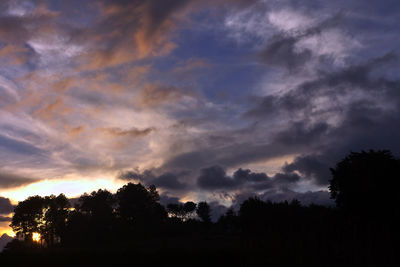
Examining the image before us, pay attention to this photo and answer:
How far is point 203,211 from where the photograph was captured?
16200cm

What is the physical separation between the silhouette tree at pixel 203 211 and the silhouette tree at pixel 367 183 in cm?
11692

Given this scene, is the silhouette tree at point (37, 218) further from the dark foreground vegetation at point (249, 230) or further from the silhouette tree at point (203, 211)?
the silhouette tree at point (203, 211)

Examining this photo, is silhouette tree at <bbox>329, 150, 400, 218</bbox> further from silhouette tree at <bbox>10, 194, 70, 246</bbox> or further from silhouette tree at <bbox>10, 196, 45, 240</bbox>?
silhouette tree at <bbox>10, 196, 45, 240</bbox>

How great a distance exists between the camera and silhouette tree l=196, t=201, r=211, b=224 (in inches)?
6334

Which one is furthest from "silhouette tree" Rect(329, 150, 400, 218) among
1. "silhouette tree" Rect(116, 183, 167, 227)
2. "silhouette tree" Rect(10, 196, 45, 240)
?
"silhouette tree" Rect(10, 196, 45, 240)

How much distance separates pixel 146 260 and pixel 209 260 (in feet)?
12.9

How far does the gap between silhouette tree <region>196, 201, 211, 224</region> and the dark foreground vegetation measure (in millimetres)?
27477

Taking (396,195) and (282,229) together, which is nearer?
(282,229)

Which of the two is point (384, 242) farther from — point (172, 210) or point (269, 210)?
point (172, 210)

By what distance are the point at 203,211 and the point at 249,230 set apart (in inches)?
6000

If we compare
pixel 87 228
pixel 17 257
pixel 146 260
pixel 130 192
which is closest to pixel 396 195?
pixel 146 260

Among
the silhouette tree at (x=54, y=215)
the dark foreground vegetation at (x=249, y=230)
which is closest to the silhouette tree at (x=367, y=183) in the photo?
the dark foreground vegetation at (x=249, y=230)

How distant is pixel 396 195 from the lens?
42.2m

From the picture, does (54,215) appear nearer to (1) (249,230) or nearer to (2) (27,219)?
(2) (27,219)
